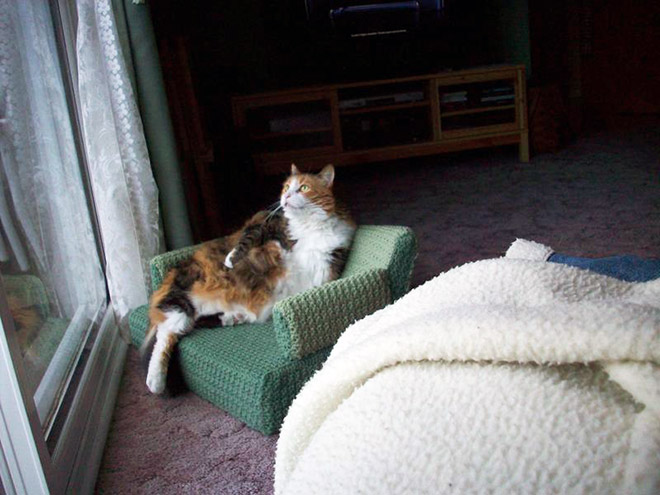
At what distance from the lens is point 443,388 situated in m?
0.46

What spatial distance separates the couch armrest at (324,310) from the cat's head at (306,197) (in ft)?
A: 1.04

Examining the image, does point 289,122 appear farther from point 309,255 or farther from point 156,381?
point 156,381

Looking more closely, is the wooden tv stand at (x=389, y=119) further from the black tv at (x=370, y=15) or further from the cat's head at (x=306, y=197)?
the cat's head at (x=306, y=197)

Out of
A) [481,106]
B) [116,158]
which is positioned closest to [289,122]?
[481,106]

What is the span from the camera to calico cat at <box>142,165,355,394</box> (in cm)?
189

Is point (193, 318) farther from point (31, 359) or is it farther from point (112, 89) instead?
point (112, 89)

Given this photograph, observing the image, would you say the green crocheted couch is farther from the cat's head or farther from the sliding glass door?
the sliding glass door

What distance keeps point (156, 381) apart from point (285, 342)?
481 millimetres

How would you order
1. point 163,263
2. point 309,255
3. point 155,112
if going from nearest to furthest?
1. point 309,255
2. point 163,263
3. point 155,112

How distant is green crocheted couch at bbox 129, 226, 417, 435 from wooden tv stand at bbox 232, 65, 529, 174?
2693 millimetres

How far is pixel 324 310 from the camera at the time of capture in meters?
1.64

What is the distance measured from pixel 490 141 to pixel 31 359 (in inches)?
146

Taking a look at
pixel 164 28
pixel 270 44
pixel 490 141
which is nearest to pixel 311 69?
pixel 270 44

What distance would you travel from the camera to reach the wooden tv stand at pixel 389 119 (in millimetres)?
4488
